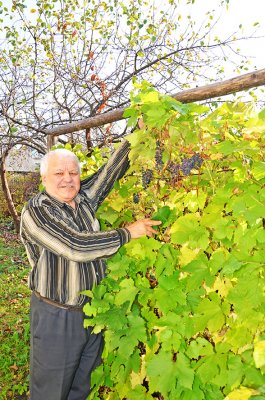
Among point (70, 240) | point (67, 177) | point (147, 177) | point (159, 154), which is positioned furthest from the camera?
point (67, 177)

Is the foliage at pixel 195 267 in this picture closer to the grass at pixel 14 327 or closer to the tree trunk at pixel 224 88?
the tree trunk at pixel 224 88

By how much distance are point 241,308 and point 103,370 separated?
53.3 inches

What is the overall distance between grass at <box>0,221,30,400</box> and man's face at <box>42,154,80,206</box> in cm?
252

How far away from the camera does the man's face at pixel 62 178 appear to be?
95.2 inches

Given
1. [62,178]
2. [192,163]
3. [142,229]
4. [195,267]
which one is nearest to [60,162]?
[62,178]

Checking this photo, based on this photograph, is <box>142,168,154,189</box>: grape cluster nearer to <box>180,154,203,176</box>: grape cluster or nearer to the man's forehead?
<box>180,154,203,176</box>: grape cluster

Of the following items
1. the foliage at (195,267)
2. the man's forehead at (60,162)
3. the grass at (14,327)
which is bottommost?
the grass at (14,327)

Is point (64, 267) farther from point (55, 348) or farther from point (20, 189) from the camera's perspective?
point (20, 189)

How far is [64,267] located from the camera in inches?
90.1

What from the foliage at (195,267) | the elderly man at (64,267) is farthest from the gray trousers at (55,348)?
the foliage at (195,267)

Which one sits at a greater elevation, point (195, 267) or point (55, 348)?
point (195, 267)

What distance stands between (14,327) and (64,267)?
3557mm

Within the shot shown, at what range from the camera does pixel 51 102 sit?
320 inches

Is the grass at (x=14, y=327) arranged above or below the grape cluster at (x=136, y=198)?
below
